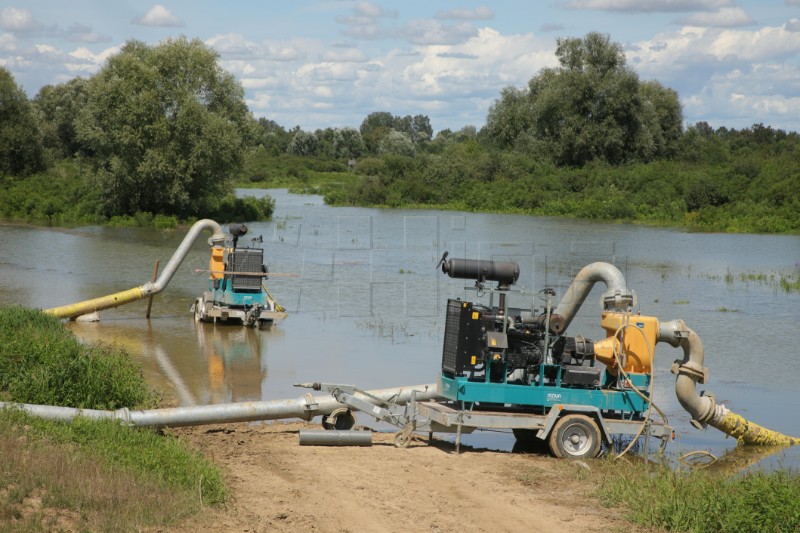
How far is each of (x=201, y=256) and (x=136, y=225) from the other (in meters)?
13.4

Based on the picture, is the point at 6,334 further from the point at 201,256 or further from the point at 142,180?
the point at 142,180

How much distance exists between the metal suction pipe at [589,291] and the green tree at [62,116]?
66.4m

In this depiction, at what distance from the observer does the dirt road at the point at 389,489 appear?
9.09m

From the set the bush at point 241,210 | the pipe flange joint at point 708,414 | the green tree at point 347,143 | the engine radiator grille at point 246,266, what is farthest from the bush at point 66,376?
the green tree at point 347,143

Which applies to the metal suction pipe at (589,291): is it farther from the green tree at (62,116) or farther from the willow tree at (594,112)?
the green tree at (62,116)

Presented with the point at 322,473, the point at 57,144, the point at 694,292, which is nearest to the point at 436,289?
the point at 694,292

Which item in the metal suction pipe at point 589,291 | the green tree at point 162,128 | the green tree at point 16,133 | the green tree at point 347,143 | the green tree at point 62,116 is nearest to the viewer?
the metal suction pipe at point 589,291

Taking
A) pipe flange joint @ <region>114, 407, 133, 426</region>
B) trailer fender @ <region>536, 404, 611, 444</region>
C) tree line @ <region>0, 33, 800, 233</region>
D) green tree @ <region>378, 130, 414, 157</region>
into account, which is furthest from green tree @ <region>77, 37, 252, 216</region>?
green tree @ <region>378, 130, 414, 157</region>

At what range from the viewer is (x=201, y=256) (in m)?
35.0

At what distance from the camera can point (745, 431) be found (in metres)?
13.3

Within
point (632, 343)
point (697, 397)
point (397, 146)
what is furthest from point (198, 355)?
point (397, 146)

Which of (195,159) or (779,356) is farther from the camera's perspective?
(195,159)

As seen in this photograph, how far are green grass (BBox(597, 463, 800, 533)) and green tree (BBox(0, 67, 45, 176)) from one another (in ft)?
182

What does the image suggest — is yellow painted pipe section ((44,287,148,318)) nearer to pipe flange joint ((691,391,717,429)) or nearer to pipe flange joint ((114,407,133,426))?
pipe flange joint ((114,407,133,426))
